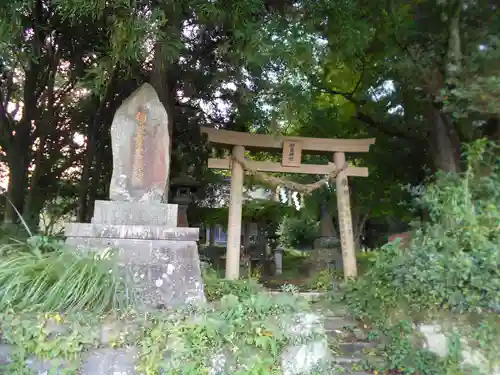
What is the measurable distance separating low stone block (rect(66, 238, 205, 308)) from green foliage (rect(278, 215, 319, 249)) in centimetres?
1327

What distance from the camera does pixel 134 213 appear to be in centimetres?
459

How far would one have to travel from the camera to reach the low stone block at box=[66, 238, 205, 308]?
157 inches

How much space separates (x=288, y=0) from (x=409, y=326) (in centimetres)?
513

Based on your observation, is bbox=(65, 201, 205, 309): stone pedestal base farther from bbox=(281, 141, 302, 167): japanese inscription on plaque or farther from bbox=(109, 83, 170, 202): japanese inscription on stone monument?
bbox=(281, 141, 302, 167): japanese inscription on plaque

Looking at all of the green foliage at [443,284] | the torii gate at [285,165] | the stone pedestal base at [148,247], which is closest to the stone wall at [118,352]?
the stone pedestal base at [148,247]

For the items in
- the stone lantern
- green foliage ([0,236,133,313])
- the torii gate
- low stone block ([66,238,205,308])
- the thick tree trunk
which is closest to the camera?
green foliage ([0,236,133,313])

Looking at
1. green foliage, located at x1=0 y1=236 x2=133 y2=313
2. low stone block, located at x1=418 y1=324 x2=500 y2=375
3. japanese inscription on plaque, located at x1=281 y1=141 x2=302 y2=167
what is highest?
japanese inscription on plaque, located at x1=281 y1=141 x2=302 y2=167

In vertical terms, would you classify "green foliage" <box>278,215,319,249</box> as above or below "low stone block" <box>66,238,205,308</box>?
above

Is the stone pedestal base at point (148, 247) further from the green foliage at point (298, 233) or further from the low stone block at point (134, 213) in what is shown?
the green foliage at point (298, 233)

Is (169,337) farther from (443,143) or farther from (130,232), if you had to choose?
(443,143)

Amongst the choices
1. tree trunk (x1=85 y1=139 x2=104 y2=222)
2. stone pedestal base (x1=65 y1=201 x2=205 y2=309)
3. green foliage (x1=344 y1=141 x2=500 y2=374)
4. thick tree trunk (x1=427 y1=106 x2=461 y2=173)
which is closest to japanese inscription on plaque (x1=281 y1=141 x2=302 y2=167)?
thick tree trunk (x1=427 y1=106 x2=461 y2=173)

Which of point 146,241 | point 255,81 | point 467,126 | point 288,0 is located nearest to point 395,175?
point 467,126

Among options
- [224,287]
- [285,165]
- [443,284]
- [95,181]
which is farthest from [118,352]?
[95,181]

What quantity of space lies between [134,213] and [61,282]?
1424 millimetres
